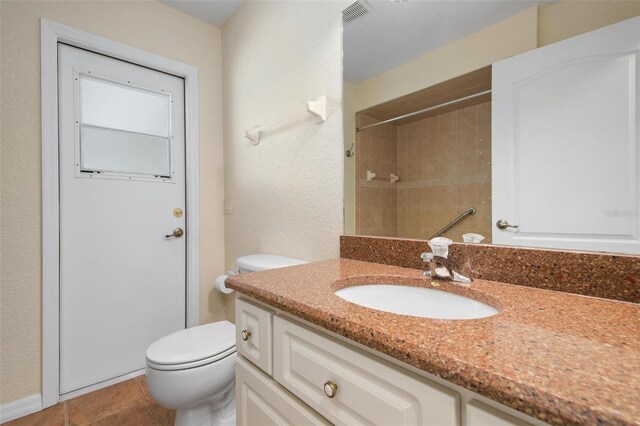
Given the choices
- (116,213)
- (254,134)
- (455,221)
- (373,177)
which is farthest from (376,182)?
(116,213)

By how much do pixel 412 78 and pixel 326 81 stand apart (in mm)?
463

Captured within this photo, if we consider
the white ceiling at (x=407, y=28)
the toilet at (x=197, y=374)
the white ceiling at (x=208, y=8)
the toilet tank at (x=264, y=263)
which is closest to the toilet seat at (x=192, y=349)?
the toilet at (x=197, y=374)

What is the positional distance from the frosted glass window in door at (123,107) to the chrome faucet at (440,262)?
6.41 ft

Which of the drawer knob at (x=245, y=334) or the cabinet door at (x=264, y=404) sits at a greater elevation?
the drawer knob at (x=245, y=334)

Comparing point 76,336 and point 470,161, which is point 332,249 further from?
point 76,336

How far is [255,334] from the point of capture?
78 cm

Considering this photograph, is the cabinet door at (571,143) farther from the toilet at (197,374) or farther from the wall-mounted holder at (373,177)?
the toilet at (197,374)

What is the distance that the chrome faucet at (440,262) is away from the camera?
0.80 m

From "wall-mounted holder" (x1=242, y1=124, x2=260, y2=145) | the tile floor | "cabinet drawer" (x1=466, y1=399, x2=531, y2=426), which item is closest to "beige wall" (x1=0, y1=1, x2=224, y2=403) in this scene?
the tile floor

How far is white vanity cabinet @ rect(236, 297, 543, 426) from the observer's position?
1.31 feet

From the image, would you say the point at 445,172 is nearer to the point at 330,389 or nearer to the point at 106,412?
A: the point at 330,389

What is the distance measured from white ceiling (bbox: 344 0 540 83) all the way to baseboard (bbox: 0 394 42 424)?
2262 millimetres

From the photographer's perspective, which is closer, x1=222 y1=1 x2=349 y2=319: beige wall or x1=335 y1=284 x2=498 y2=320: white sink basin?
x1=335 y1=284 x2=498 y2=320: white sink basin

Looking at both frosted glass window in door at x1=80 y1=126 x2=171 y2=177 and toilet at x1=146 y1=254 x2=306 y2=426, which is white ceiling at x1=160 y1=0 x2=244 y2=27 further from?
toilet at x1=146 y1=254 x2=306 y2=426
